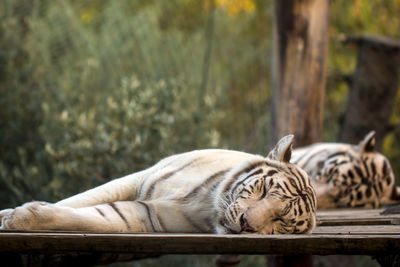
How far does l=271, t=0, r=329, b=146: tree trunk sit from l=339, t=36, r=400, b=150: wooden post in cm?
124

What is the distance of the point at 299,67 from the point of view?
438cm

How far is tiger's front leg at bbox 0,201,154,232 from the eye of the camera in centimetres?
204

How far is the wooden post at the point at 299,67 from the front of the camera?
433 centimetres

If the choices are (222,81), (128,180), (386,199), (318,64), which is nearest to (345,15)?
(222,81)

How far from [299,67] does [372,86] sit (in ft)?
4.84

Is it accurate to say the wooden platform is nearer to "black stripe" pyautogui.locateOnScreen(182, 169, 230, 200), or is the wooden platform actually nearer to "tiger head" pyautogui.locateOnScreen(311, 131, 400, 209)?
"black stripe" pyautogui.locateOnScreen(182, 169, 230, 200)

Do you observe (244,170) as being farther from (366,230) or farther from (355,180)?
(355,180)

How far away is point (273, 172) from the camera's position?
2270 millimetres

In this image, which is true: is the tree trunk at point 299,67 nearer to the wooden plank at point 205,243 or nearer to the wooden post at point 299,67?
the wooden post at point 299,67

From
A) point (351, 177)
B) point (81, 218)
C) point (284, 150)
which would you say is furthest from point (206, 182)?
point (351, 177)

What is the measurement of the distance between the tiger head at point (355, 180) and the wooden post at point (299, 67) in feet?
2.29

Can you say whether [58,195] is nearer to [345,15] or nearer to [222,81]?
[222,81]

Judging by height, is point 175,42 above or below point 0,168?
above

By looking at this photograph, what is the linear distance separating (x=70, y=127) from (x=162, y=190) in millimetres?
3242
